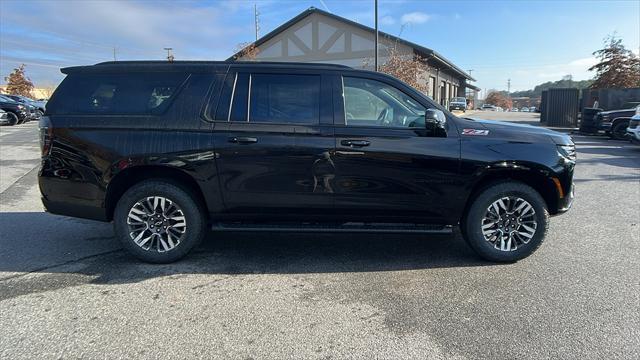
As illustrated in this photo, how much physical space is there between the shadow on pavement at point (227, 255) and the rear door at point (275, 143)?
21.5 inches

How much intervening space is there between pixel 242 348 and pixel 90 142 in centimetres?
271

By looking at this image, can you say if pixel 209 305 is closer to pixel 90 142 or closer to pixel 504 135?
pixel 90 142

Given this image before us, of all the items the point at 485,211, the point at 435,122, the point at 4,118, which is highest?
the point at 4,118

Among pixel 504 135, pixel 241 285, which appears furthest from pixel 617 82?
pixel 241 285

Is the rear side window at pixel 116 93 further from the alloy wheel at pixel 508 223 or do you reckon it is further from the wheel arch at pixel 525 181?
the alloy wheel at pixel 508 223

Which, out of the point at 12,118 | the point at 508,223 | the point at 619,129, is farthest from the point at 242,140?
the point at 12,118

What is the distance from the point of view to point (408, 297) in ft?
12.7

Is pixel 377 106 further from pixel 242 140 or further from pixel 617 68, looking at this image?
pixel 617 68

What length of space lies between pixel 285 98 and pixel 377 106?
0.94 m

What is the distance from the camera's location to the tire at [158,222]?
14.8 ft

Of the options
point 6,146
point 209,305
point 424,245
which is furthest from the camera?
point 6,146

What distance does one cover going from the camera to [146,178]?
4.61 m

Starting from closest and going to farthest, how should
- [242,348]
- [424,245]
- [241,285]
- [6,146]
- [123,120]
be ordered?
1. [242,348]
2. [241,285]
3. [123,120]
4. [424,245]
5. [6,146]

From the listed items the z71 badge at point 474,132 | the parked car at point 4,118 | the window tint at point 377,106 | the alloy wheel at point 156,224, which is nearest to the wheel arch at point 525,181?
the z71 badge at point 474,132
